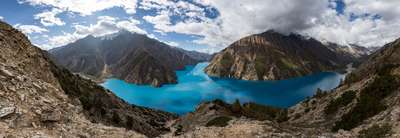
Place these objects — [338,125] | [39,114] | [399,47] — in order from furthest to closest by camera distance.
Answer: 1. [399,47]
2. [338,125]
3. [39,114]

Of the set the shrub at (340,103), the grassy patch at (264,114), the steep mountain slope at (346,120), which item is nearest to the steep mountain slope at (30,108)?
the steep mountain slope at (346,120)

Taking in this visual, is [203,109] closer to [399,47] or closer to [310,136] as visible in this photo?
[310,136]

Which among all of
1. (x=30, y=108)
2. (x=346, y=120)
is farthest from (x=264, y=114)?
(x=30, y=108)

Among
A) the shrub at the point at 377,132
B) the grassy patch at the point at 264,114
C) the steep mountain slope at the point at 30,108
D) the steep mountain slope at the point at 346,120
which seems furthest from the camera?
the grassy patch at the point at 264,114

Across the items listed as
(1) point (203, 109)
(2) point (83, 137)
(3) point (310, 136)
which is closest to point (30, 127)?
(2) point (83, 137)

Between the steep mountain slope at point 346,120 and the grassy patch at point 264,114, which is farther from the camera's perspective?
the grassy patch at point 264,114

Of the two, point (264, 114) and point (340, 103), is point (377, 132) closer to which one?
point (340, 103)

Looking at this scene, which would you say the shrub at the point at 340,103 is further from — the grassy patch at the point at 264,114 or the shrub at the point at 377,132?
the shrub at the point at 377,132

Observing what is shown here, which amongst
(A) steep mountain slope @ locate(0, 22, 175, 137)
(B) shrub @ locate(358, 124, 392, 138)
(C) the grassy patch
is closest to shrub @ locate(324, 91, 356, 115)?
(C) the grassy patch

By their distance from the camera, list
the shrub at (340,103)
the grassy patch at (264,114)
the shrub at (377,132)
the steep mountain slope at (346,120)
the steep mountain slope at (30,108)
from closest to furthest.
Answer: the steep mountain slope at (30,108) < the shrub at (377,132) < the steep mountain slope at (346,120) < the shrub at (340,103) < the grassy patch at (264,114)
